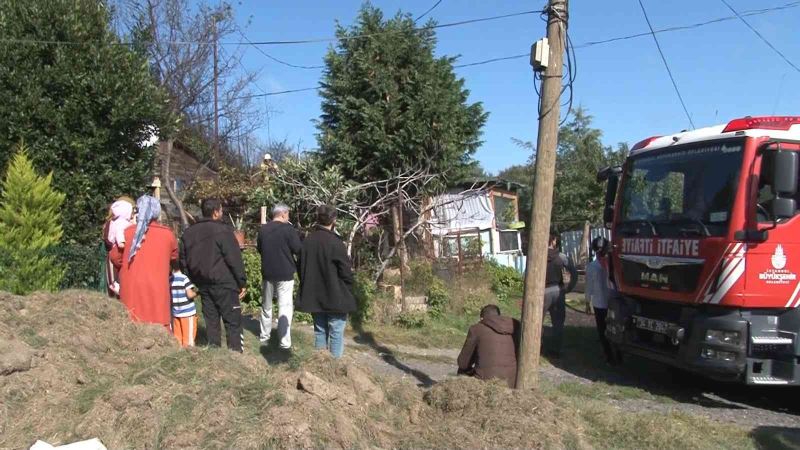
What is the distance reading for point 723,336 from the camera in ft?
23.6

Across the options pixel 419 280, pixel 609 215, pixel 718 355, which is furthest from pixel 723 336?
pixel 419 280

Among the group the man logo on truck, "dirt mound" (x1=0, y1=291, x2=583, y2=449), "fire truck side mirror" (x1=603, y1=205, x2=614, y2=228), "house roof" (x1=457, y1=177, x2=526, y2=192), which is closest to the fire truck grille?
the man logo on truck

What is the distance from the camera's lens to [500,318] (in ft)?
21.3

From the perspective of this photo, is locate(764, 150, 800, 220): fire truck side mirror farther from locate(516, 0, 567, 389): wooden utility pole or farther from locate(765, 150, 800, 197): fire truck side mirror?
locate(516, 0, 567, 389): wooden utility pole

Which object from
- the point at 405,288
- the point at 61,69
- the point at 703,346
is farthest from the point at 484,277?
the point at 61,69

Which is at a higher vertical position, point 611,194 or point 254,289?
point 611,194

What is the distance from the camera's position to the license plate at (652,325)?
311 inches

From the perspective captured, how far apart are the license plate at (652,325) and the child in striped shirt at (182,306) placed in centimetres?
529

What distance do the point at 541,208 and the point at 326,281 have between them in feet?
7.37

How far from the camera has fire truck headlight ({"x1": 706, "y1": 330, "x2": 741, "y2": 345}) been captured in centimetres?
710

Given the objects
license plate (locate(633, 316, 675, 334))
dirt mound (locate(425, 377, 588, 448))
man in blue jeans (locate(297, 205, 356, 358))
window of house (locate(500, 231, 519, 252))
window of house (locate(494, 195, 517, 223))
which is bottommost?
dirt mound (locate(425, 377, 588, 448))

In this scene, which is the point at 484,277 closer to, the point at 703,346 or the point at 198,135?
the point at 703,346

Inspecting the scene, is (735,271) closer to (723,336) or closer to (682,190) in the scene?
(723,336)

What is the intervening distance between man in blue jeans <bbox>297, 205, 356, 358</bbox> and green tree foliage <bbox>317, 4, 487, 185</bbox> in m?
7.78
